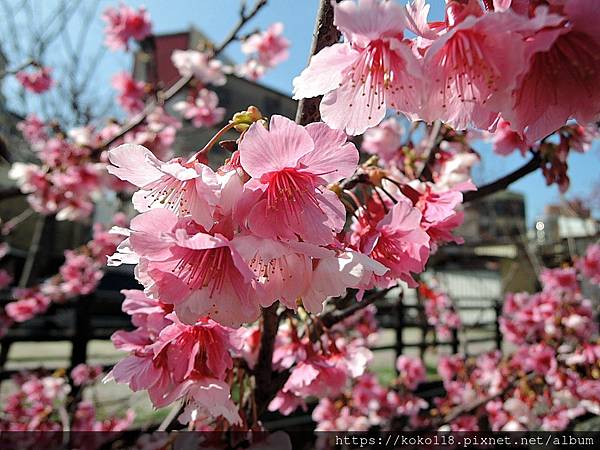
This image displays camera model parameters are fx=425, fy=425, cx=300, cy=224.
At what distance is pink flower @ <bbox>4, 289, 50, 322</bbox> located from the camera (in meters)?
3.83

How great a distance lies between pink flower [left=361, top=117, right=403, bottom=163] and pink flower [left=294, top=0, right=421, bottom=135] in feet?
4.65

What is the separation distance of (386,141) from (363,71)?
1561 mm

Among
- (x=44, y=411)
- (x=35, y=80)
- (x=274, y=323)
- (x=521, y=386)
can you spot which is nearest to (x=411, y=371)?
(x=521, y=386)

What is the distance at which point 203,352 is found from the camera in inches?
28.2

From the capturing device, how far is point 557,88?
52 cm

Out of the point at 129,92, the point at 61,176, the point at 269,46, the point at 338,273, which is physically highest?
the point at 269,46

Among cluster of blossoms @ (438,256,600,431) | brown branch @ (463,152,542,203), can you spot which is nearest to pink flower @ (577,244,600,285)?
cluster of blossoms @ (438,256,600,431)

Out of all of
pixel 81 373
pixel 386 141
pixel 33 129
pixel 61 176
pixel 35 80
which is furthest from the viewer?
pixel 33 129

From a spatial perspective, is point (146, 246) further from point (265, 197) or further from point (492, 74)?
point (492, 74)

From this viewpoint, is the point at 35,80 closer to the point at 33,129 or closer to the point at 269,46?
the point at 33,129

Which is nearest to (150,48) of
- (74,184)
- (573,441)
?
(74,184)

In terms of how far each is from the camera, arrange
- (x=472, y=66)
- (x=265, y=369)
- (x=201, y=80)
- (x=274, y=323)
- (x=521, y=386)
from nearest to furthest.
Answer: (x=472, y=66), (x=274, y=323), (x=265, y=369), (x=521, y=386), (x=201, y=80)

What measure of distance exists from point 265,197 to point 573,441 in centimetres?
249

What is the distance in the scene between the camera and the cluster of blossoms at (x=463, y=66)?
444 millimetres
